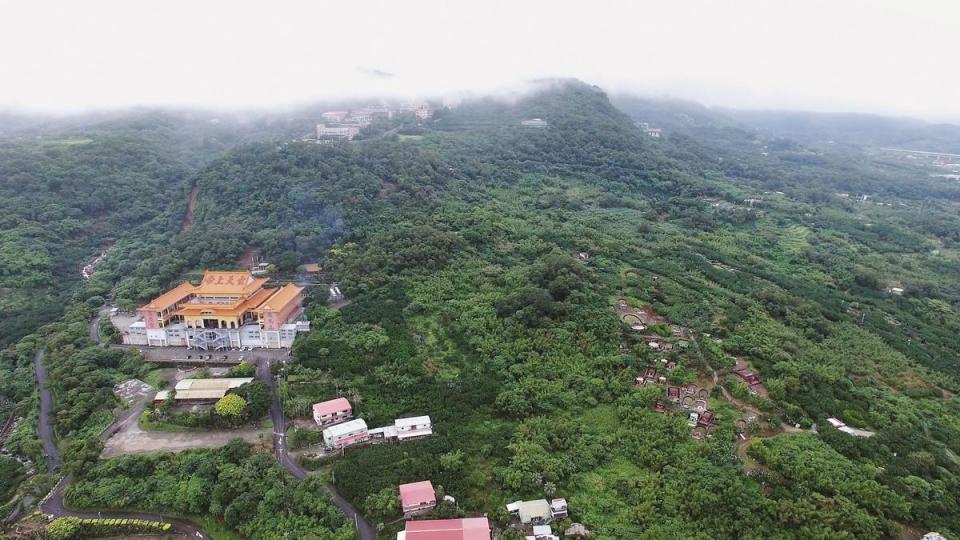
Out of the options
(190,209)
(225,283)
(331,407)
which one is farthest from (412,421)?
(190,209)

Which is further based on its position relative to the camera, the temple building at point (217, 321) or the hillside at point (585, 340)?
the temple building at point (217, 321)

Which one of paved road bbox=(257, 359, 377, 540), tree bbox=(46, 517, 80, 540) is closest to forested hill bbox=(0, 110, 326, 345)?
paved road bbox=(257, 359, 377, 540)

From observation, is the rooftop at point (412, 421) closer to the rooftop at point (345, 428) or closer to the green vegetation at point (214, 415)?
the rooftop at point (345, 428)

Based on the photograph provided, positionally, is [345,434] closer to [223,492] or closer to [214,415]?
[223,492]

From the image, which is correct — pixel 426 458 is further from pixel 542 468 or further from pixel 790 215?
pixel 790 215

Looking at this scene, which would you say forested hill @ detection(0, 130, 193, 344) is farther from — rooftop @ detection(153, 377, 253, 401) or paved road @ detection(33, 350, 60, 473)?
rooftop @ detection(153, 377, 253, 401)

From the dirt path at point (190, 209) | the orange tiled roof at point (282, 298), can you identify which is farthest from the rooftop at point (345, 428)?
the dirt path at point (190, 209)

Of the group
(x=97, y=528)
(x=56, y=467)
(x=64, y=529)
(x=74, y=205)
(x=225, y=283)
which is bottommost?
(x=56, y=467)

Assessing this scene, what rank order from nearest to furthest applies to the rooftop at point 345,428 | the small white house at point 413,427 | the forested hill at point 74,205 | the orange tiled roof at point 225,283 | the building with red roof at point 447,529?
the building with red roof at point 447,529 < the rooftop at point 345,428 < the small white house at point 413,427 < the orange tiled roof at point 225,283 < the forested hill at point 74,205

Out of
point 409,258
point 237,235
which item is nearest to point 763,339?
point 409,258
